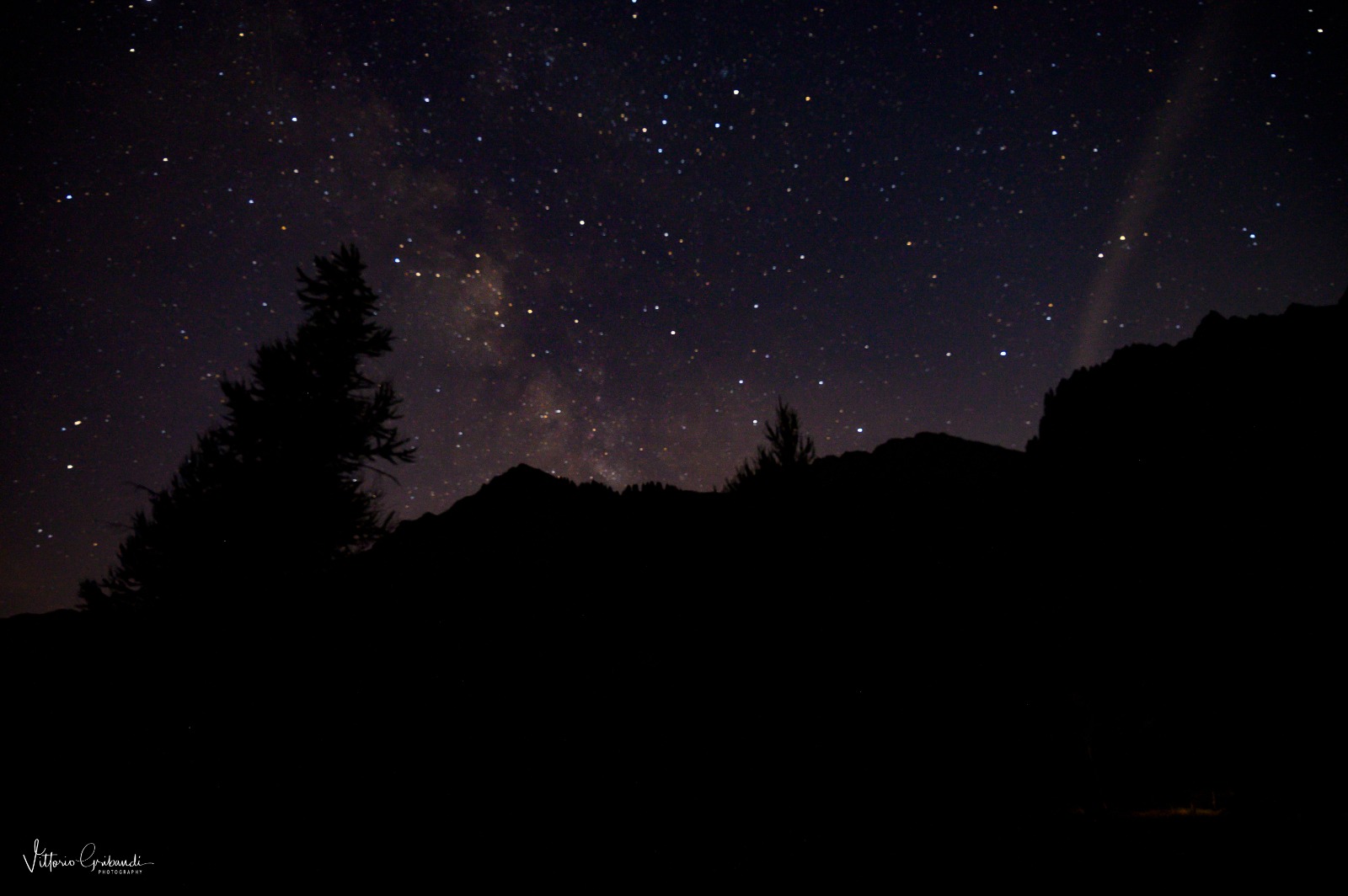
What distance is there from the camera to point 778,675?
26.0 ft

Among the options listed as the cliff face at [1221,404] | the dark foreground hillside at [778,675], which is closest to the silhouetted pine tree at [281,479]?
the dark foreground hillside at [778,675]

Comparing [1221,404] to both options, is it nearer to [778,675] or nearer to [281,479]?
[778,675]

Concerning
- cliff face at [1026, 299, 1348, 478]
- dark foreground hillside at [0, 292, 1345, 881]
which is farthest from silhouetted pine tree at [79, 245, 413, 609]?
cliff face at [1026, 299, 1348, 478]

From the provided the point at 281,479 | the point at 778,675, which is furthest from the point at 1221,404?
the point at 281,479

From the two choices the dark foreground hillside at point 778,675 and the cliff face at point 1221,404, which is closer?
the dark foreground hillside at point 778,675

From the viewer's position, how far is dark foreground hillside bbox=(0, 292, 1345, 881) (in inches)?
220

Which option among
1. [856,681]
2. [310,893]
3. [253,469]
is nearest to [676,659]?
[856,681]

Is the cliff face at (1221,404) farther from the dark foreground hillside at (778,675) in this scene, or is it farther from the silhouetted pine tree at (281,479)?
the silhouetted pine tree at (281,479)

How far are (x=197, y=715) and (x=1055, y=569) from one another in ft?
46.9

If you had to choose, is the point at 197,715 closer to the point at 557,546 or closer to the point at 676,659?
the point at 557,546

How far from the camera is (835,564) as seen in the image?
9.98 meters

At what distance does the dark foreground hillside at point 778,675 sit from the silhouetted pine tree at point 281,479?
3.52 ft

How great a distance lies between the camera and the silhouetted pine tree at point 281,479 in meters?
9.74

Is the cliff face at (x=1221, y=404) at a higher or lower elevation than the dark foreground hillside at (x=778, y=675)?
higher
